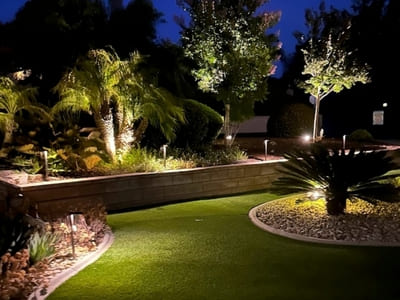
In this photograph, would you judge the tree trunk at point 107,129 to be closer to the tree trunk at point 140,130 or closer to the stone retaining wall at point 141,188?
the tree trunk at point 140,130

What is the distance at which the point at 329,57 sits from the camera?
16.2 m

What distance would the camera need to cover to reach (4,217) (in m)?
5.76

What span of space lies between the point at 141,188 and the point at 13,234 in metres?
4.24

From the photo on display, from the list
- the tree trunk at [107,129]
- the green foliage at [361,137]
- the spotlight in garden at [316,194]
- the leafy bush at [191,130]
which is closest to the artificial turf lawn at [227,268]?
the spotlight in garden at [316,194]

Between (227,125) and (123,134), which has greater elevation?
(227,125)

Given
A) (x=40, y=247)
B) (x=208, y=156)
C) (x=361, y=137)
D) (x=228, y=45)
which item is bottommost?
(x=40, y=247)

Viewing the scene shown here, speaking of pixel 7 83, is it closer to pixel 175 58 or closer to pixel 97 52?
pixel 97 52

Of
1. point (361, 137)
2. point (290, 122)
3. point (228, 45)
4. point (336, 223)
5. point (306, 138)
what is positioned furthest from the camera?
point (361, 137)

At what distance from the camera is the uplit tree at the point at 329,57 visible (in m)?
16.1

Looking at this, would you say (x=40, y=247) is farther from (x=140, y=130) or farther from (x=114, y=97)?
(x=140, y=130)

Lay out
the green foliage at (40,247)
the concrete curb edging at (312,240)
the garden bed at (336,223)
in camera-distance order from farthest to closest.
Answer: the garden bed at (336,223) → the concrete curb edging at (312,240) → the green foliage at (40,247)


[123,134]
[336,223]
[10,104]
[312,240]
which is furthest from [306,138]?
[312,240]

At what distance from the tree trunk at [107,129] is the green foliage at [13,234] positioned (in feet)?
15.7

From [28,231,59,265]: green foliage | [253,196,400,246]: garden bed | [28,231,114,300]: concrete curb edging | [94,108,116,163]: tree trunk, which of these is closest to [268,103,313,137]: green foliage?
[94,108,116,163]: tree trunk
